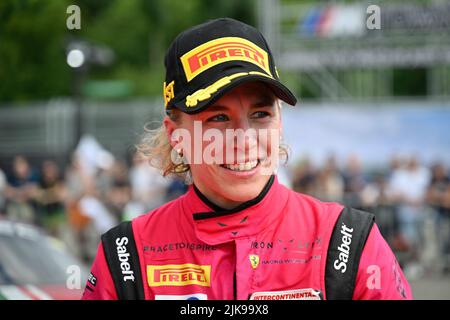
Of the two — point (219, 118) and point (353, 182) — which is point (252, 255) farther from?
point (353, 182)

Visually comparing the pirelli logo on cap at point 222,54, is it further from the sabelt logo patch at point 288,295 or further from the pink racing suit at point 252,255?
the sabelt logo patch at point 288,295

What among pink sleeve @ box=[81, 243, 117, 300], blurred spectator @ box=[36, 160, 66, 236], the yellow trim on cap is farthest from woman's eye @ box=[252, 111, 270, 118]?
blurred spectator @ box=[36, 160, 66, 236]

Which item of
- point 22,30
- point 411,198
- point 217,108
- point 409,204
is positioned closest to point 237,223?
point 217,108

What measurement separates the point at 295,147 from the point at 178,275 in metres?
14.7

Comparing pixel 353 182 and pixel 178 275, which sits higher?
pixel 178 275

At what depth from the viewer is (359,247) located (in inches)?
91.5

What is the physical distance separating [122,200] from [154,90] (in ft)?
79.9

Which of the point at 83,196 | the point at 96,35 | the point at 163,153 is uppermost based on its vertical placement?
the point at 96,35

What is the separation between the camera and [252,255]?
239 cm

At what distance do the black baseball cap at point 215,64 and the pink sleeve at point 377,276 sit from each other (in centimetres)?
44

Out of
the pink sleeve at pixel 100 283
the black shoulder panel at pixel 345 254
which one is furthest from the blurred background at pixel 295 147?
the black shoulder panel at pixel 345 254

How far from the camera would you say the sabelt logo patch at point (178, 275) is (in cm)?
242
